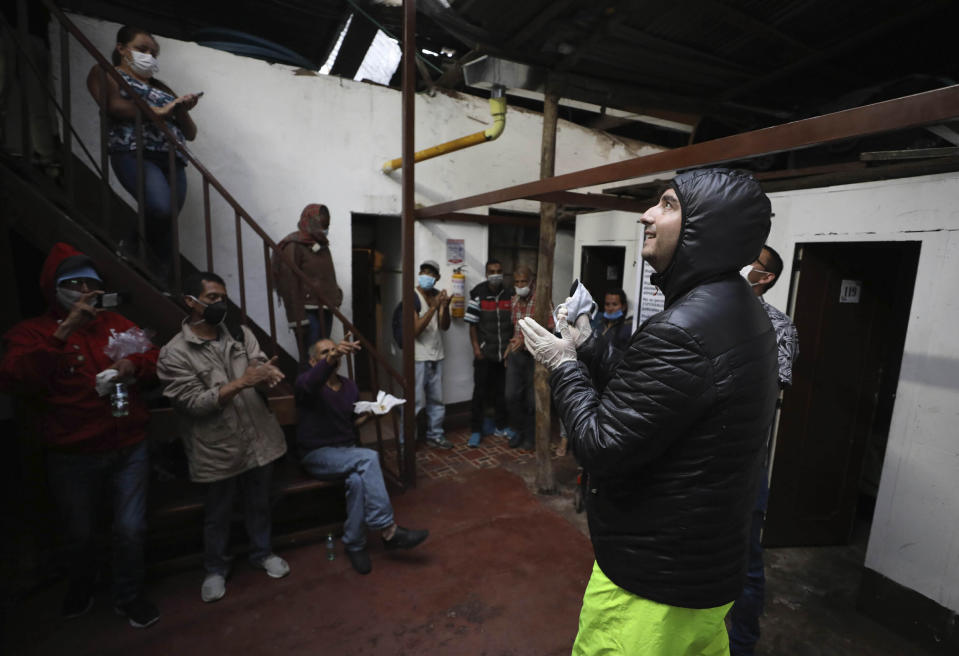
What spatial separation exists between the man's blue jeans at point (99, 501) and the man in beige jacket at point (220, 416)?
289 millimetres

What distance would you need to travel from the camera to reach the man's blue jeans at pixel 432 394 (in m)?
5.18

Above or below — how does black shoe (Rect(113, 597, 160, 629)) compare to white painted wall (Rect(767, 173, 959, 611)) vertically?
below

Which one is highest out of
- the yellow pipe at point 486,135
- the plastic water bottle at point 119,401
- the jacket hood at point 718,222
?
the yellow pipe at point 486,135

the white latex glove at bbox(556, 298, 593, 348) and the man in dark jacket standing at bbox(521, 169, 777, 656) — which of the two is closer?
the man in dark jacket standing at bbox(521, 169, 777, 656)

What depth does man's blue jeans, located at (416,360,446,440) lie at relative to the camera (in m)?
5.18

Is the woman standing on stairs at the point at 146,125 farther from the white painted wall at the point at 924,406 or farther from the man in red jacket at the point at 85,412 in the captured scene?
the white painted wall at the point at 924,406

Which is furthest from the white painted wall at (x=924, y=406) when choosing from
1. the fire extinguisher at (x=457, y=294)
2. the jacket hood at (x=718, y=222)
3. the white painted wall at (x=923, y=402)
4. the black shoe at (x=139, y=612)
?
the black shoe at (x=139, y=612)

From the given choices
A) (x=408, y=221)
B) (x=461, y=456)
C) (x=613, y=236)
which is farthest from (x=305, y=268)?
(x=613, y=236)

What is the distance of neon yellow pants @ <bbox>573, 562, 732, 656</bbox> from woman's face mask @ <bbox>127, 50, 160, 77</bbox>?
409 cm

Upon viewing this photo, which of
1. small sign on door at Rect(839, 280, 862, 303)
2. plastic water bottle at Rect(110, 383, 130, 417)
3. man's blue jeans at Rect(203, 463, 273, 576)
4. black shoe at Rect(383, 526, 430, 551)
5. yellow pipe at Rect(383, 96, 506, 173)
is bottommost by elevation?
black shoe at Rect(383, 526, 430, 551)

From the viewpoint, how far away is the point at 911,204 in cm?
262

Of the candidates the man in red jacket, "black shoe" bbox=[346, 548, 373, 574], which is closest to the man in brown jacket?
the man in red jacket

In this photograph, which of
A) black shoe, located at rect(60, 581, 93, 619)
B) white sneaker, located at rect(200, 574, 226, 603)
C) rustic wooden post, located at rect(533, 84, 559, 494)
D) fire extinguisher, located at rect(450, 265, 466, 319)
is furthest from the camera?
fire extinguisher, located at rect(450, 265, 466, 319)

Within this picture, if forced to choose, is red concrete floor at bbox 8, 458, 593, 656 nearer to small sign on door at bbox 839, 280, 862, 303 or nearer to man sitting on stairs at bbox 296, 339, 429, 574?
man sitting on stairs at bbox 296, 339, 429, 574
